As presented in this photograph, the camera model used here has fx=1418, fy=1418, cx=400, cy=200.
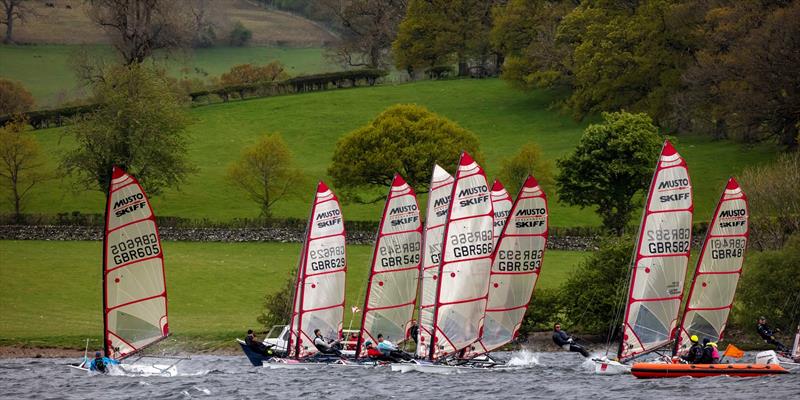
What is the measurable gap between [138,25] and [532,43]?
1521 inches

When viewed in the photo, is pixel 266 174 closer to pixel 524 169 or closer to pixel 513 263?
pixel 524 169

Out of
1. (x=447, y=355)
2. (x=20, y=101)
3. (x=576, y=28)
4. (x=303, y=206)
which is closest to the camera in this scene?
(x=447, y=355)

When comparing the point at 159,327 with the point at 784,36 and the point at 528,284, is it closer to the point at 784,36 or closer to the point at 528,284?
the point at 528,284

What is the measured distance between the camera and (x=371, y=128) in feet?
340

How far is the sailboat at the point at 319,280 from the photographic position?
56.9 m

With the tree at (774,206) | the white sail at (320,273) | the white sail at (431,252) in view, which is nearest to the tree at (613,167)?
the tree at (774,206)

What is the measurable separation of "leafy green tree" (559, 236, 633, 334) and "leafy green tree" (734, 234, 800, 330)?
5738mm

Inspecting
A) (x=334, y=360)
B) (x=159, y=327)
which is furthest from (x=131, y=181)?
(x=334, y=360)

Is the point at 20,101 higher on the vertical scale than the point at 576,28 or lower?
lower

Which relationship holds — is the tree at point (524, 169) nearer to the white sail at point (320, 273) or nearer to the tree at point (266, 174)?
the tree at point (266, 174)

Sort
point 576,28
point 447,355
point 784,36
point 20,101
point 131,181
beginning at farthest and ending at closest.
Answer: point 20,101, point 576,28, point 784,36, point 447,355, point 131,181

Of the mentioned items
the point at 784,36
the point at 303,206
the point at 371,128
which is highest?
the point at 784,36

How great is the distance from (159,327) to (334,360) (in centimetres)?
774

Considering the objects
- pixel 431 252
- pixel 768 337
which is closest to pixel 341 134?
pixel 431 252
